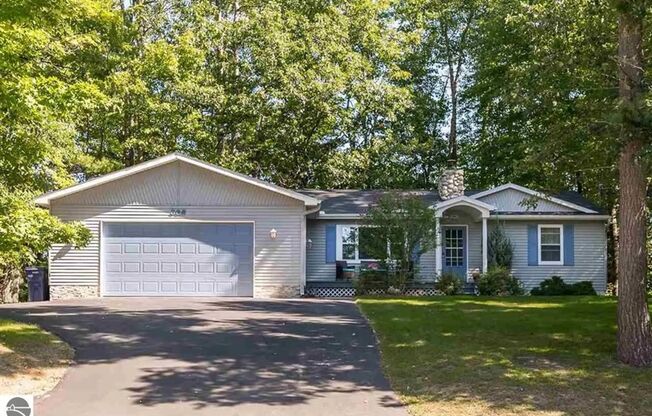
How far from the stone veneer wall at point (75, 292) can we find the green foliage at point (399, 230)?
7.68 metres

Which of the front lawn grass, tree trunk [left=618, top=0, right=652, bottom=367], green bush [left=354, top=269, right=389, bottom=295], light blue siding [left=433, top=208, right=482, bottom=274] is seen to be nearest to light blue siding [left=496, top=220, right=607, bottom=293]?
light blue siding [left=433, top=208, right=482, bottom=274]

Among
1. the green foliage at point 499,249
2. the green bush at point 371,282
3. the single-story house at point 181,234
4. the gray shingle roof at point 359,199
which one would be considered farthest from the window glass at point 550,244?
the green bush at point 371,282

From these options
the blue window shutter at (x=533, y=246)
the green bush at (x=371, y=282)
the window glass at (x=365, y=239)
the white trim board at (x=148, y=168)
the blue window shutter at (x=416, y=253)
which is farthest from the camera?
the blue window shutter at (x=533, y=246)

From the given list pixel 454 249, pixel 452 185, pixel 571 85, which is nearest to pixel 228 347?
pixel 571 85

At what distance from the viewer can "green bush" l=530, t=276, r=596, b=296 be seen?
1928cm

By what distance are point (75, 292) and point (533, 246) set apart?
45.0ft

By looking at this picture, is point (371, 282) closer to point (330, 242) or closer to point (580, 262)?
point (330, 242)

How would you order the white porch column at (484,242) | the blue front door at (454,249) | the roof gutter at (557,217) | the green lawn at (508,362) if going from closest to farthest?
1. the green lawn at (508,362)
2. the white porch column at (484,242)
3. the roof gutter at (557,217)
4. the blue front door at (454,249)

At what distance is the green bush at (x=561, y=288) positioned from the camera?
1928cm

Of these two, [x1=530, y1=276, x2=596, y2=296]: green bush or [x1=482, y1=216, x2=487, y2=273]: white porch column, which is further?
[x1=482, y1=216, x2=487, y2=273]: white porch column

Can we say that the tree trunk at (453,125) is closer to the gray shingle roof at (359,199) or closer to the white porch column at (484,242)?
the gray shingle roof at (359,199)

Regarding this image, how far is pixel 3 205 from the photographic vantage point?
32.1 ft

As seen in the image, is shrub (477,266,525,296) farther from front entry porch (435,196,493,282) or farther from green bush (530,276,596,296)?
front entry porch (435,196,493,282)

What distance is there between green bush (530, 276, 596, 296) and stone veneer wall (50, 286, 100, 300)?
41.9 ft
